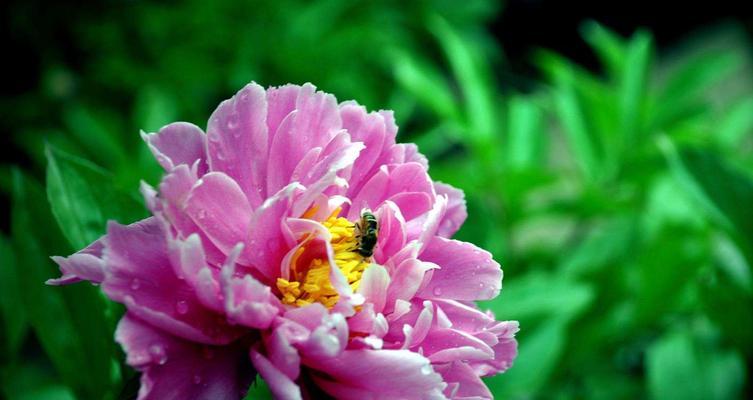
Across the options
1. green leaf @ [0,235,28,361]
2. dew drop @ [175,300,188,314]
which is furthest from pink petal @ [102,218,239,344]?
green leaf @ [0,235,28,361]

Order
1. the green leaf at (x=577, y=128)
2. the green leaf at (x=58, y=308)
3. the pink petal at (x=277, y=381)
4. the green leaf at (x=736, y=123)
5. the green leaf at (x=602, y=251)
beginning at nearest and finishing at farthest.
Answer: the pink petal at (x=277, y=381) → the green leaf at (x=58, y=308) → the green leaf at (x=602, y=251) → the green leaf at (x=577, y=128) → the green leaf at (x=736, y=123)

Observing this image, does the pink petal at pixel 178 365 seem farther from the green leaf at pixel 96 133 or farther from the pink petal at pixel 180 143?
the green leaf at pixel 96 133

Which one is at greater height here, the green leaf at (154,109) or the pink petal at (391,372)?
the green leaf at (154,109)

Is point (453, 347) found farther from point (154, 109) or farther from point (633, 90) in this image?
point (154, 109)

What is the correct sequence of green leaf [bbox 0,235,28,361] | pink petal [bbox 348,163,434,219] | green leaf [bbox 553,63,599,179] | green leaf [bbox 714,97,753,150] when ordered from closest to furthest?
pink petal [bbox 348,163,434,219]
green leaf [bbox 0,235,28,361]
green leaf [bbox 553,63,599,179]
green leaf [bbox 714,97,753,150]

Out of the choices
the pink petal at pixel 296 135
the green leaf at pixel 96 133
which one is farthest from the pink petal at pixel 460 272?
the green leaf at pixel 96 133

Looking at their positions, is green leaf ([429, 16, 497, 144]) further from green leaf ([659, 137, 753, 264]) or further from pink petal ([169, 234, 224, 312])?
pink petal ([169, 234, 224, 312])

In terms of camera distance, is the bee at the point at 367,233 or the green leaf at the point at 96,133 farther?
the green leaf at the point at 96,133
